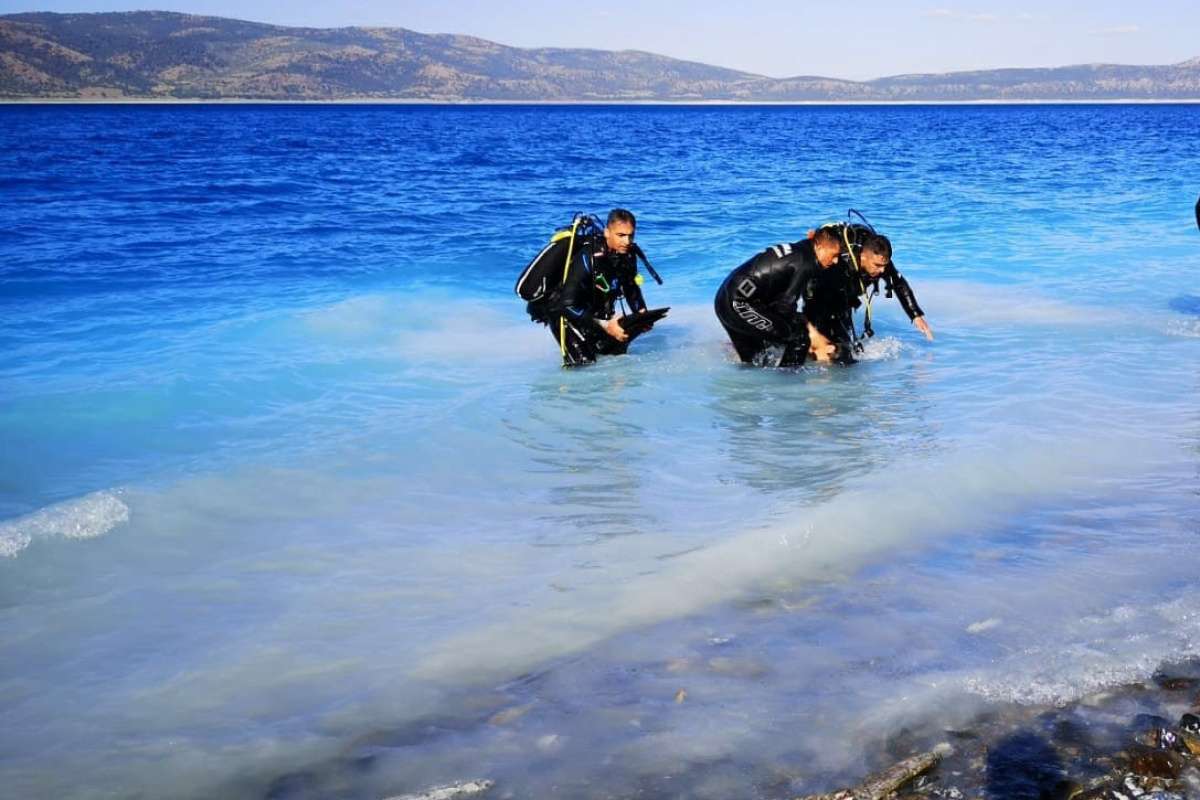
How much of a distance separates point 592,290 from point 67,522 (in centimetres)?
470

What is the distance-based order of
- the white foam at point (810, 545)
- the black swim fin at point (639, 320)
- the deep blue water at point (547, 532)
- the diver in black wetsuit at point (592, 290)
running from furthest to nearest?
1. the black swim fin at point (639, 320)
2. the diver in black wetsuit at point (592, 290)
3. the white foam at point (810, 545)
4. the deep blue water at point (547, 532)

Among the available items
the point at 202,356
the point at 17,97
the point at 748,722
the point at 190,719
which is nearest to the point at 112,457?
the point at 202,356

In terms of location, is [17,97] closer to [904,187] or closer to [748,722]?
[904,187]

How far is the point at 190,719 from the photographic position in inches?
142

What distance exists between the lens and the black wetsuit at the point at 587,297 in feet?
→ 28.7

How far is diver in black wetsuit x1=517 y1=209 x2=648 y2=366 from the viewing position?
865cm

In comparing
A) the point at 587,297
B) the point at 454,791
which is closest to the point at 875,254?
the point at 587,297

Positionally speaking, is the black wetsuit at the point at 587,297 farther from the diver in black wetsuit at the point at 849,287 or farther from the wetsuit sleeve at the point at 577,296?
the diver in black wetsuit at the point at 849,287

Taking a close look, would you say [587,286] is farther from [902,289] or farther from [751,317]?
[902,289]

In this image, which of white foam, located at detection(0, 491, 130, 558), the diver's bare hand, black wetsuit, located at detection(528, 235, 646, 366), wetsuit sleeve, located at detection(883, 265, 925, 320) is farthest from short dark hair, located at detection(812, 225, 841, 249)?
white foam, located at detection(0, 491, 130, 558)

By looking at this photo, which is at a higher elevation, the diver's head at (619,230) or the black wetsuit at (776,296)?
the diver's head at (619,230)

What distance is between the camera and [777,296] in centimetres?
872

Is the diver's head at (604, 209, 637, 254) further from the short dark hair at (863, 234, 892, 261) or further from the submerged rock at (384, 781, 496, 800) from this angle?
the submerged rock at (384, 781, 496, 800)

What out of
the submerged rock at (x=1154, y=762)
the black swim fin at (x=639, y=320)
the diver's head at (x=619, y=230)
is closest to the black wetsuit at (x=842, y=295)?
the black swim fin at (x=639, y=320)
